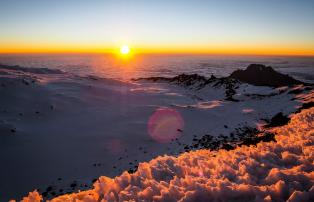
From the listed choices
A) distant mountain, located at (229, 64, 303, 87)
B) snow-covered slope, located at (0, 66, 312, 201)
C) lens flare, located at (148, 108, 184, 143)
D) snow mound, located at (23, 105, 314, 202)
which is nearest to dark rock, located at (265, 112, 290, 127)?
snow-covered slope, located at (0, 66, 312, 201)

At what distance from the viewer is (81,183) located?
40.9 feet

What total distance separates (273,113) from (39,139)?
21885 mm

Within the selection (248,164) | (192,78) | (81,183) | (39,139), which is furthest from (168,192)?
(192,78)

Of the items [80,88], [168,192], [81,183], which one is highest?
[168,192]

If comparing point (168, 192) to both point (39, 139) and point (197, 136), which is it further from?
point (197, 136)

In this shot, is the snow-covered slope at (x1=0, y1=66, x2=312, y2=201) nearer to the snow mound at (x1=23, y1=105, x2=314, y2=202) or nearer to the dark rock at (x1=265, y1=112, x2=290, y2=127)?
the dark rock at (x1=265, y1=112, x2=290, y2=127)

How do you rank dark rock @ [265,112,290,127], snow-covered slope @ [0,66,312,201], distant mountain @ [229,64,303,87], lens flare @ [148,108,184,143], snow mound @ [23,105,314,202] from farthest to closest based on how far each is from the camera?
distant mountain @ [229,64,303,87], lens flare @ [148,108,184,143], dark rock @ [265,112,290,127], snow-covered slope @ [0,66,312,201], snow mound @ [23,105,314,202]

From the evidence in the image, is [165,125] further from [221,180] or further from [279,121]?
[221,180]

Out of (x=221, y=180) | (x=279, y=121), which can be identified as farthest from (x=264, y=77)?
(x=221, y=180)

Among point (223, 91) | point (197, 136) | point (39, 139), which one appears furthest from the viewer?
point (223, 91)

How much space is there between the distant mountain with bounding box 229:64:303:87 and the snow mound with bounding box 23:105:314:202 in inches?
1920

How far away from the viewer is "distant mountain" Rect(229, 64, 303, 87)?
50.0 metres

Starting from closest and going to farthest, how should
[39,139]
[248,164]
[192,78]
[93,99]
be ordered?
[248,164]
[39,139]
[93,99]
[192,78]

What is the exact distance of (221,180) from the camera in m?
3.68
